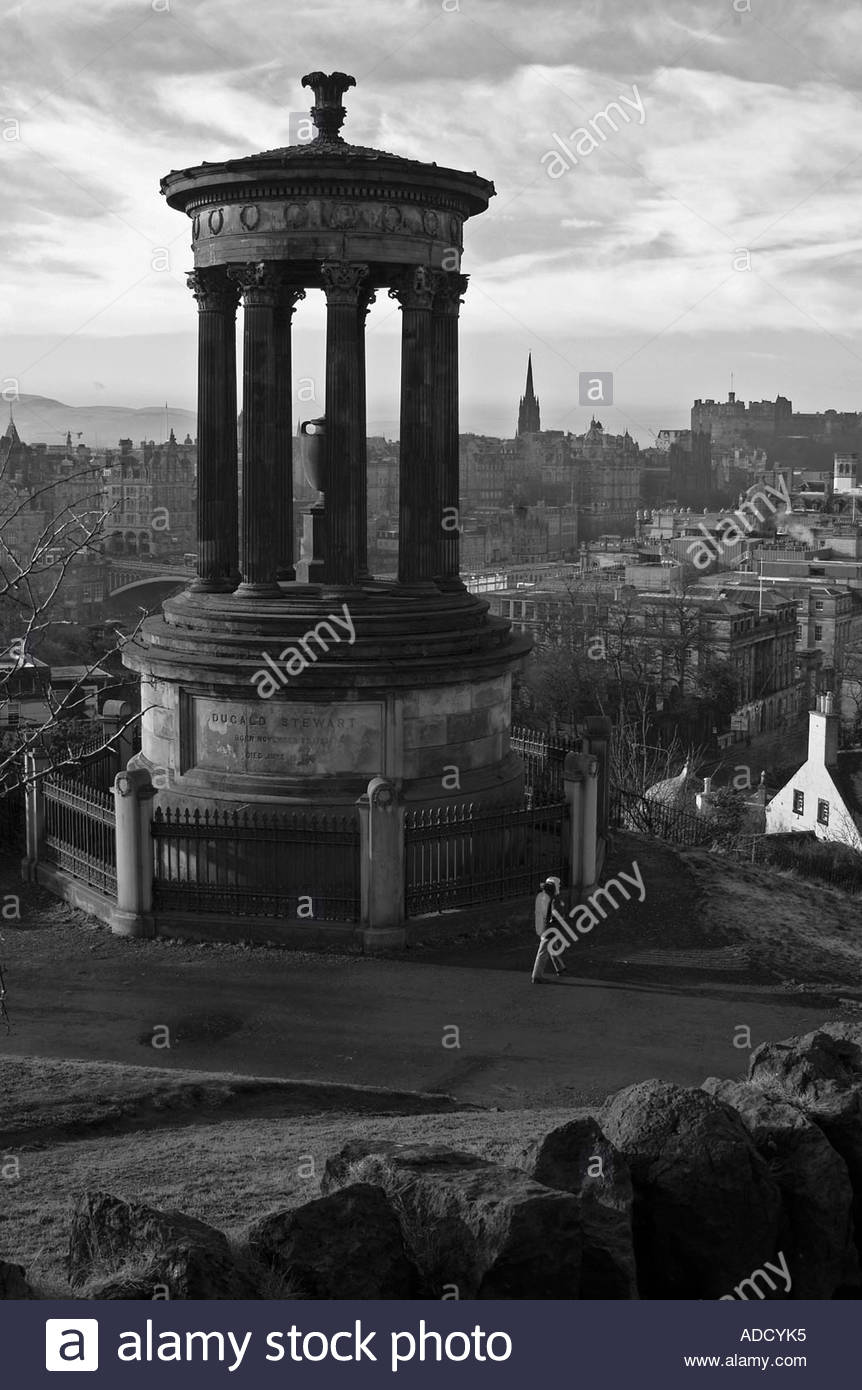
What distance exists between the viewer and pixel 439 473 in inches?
923

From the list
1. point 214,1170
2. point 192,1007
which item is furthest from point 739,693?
point 214,1170

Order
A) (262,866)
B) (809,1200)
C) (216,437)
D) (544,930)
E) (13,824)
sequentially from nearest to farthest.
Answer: (809,1200), (544,930), (262,866), (216,437), (13,824)

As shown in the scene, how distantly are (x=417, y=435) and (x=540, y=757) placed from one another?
5.45 meters

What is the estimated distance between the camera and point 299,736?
21.2 meters

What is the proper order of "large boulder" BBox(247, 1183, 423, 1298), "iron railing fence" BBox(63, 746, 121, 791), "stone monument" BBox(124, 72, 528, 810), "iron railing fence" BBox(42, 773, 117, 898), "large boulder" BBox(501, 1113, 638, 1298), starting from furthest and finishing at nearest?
"iron railing fence" BBox(63, 746, 121, 791) < "stone monument" BBox(124, 72, 528, 810) < "iron railing fence" BBox(42, 773, 117, 898) < "large boulder" BBox(501, 1113, 638, 1298) < "large boulder" BBox(247, 1183, 423, 1298)

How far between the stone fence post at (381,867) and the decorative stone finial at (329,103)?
9971mm

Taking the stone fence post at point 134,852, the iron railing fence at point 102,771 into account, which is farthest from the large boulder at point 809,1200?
the iron railing fence at point 102,771

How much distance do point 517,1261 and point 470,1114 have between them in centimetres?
569

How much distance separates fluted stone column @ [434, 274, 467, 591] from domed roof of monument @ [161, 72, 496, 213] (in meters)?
1.32

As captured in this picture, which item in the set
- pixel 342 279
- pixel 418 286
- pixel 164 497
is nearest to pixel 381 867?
pixel 342 279

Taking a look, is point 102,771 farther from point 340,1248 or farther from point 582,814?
point 340,1248

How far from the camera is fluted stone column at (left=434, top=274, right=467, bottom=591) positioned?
902 inches

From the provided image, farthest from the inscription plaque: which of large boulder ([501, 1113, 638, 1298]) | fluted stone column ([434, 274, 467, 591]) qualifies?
large boulder ([501, 1113, 638, 1298])

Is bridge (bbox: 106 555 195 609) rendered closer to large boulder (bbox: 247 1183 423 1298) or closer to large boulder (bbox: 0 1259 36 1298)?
large boulder (bbox: 247 1183 423 1298)
